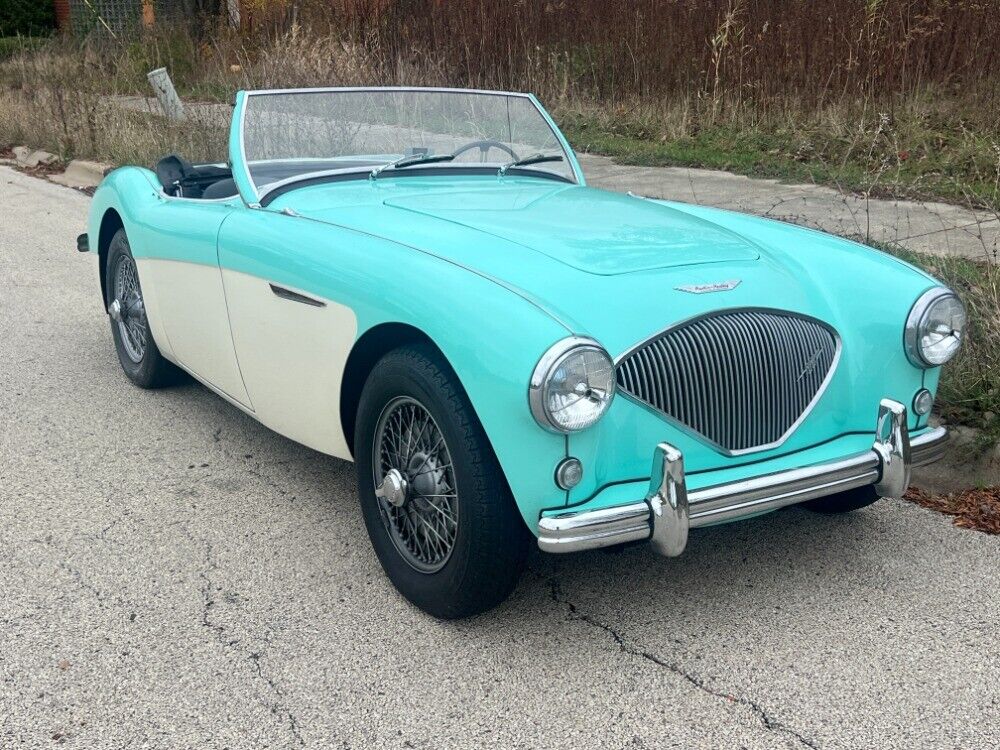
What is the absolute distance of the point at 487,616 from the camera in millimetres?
→ 2977

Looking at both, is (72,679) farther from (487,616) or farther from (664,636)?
(664,636)

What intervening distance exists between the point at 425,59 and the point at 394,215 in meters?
9.46

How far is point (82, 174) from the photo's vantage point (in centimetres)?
1071

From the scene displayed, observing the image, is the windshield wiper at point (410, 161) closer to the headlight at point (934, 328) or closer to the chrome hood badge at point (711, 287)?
the chrome hood badge at point (711, 287)

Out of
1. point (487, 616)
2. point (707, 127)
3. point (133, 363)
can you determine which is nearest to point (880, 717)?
point (487, 616)

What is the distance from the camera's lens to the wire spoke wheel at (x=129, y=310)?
4.73 m

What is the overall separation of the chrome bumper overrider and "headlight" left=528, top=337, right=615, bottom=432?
0.68 feet

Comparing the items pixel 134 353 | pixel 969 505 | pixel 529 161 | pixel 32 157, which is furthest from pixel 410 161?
pixel 32 157

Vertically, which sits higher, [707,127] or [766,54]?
[766,54]

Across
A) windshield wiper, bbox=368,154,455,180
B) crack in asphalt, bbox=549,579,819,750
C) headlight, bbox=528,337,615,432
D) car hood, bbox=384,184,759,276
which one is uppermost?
windshield wiper, bbox=368,154,455,180

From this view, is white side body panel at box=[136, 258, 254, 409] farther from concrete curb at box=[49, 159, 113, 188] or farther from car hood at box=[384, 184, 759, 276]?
concrete curb at box=[49, 159, 113, 188]

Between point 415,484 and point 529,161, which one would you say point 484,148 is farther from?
point 415,484

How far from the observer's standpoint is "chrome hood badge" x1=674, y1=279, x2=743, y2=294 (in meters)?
2.92

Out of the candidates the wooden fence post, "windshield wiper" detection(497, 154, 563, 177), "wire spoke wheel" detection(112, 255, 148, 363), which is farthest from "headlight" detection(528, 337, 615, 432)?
the wooden fence post
